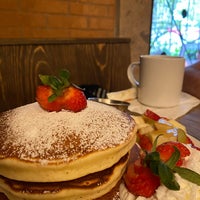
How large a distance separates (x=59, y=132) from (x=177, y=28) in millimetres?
2847

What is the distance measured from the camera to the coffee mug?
1.12m

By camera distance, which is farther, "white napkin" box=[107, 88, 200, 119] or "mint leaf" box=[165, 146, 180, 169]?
"white napkin" box=[107, 88, 200, 119]

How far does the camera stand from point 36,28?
1477 millimetres

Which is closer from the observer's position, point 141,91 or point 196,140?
point 196,140

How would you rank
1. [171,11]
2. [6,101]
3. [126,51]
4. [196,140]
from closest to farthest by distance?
1. [196,140]
2. [6,101]
3. [126,51]
4. [171,11]

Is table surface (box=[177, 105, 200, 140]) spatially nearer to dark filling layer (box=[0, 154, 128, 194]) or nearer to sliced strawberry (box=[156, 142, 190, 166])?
sliced strawberry (box=[156, 142, 190, 166])

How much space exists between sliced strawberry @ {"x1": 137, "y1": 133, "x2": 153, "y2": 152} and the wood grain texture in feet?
2.45

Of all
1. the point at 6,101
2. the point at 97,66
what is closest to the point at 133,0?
the point at 97,66

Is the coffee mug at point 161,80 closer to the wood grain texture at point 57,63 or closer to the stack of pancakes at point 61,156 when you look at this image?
the wood grain texture at point 57,63

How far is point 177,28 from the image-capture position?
2963 mm

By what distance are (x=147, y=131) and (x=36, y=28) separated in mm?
1051

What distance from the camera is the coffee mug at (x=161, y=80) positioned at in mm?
1122

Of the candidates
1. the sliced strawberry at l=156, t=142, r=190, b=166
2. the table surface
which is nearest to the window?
the table surface

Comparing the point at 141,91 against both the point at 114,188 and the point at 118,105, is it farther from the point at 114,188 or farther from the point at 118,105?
the point at 114,188
